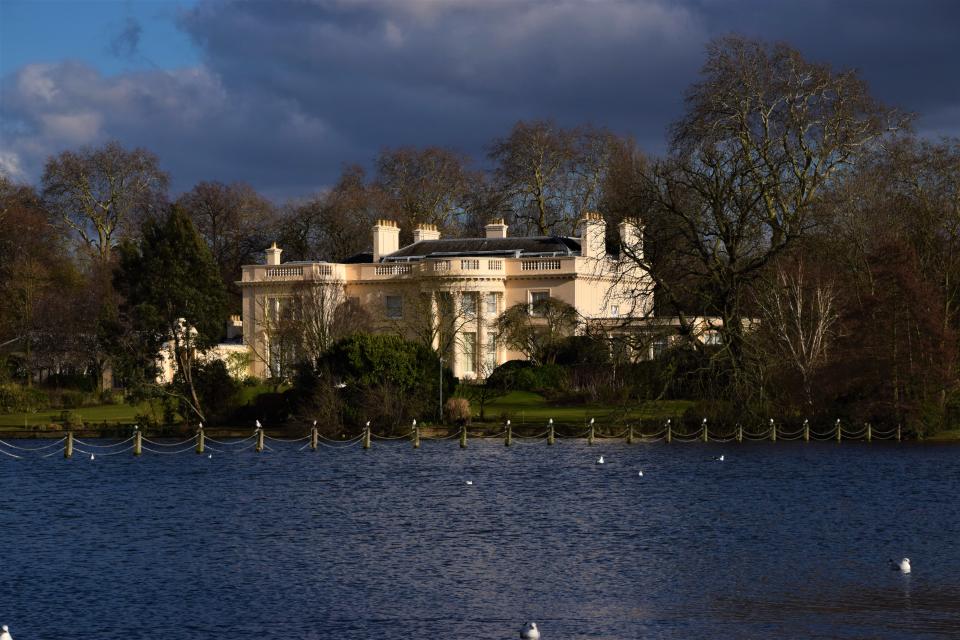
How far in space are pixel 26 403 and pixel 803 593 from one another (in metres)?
50.0

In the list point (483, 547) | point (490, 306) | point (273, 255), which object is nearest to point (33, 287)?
point (273, 255)

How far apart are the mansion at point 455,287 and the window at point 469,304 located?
0.05 metres

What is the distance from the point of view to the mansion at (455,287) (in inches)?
2950

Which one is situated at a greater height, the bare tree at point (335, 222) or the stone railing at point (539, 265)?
the bare tree at point (335, 222)

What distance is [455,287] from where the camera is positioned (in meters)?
75.6

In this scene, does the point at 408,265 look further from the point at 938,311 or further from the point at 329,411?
the point at 938,311

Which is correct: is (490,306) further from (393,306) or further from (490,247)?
(393,306)

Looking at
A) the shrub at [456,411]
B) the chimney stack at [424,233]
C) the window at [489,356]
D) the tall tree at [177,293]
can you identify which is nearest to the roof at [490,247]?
the chimney stack at [424,233]

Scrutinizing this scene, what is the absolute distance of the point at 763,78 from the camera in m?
63.8

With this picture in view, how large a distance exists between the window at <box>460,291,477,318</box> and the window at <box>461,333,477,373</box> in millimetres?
1150

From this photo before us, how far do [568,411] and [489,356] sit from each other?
53.6 ft

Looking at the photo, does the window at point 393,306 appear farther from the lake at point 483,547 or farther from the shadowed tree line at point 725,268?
the lake at point 483,547

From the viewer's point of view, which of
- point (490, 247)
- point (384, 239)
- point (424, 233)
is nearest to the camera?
point (490, 247)

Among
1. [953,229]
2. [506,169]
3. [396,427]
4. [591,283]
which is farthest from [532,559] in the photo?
[506,169]
